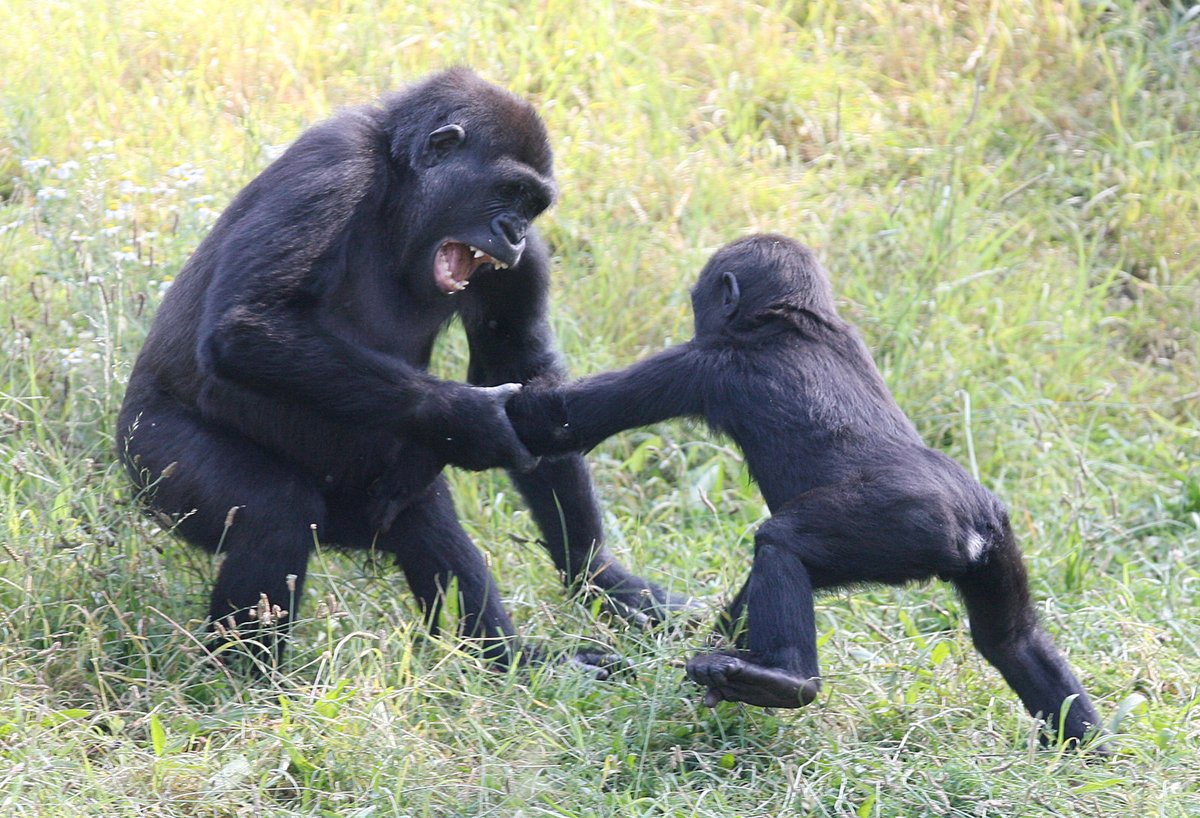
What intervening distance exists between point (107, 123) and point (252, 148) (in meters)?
0.99

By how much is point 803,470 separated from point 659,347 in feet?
7.80

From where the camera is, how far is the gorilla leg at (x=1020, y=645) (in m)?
4.02

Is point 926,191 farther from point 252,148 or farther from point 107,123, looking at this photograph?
point 107,123

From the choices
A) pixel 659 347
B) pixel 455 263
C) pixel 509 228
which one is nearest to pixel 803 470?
pixel 509 228

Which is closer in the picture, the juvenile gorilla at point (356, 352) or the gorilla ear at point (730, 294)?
the juvenile gorilla at point (356, 352)

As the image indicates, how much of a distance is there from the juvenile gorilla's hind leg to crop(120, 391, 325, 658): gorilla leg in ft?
4.09

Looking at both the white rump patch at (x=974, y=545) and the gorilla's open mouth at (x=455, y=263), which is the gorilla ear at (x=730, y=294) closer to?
the gorilla's open mouth at (x=455, y=263)

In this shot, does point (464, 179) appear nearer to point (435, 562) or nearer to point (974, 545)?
point (435, 562)

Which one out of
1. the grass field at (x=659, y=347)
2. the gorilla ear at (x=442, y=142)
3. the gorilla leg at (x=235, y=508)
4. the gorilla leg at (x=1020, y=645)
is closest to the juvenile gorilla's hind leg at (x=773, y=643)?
the grass field at (x=659, y=347)

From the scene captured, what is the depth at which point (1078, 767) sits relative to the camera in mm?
3879

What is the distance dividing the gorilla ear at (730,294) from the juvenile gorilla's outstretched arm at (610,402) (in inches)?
7.0

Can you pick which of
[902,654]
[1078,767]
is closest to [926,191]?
[902,654]

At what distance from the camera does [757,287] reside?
14.1 ft

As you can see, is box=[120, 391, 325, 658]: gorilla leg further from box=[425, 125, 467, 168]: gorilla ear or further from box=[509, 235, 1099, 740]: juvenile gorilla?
box=[425, 125, 467, 168]: gorilla ear
